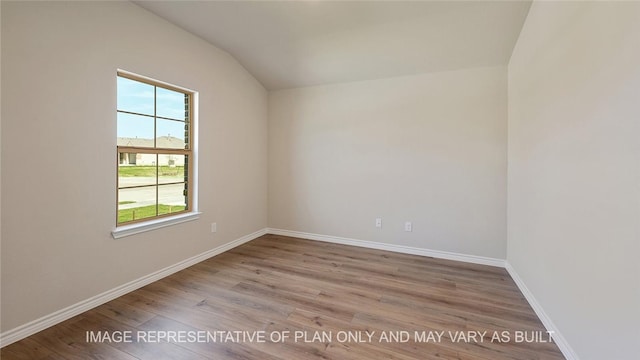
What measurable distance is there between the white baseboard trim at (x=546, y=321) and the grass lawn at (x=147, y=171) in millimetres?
3588

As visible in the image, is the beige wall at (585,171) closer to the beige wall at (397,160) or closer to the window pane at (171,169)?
the beige wall at (397,160)

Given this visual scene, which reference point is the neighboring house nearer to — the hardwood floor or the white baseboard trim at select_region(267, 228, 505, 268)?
the hardwood floor

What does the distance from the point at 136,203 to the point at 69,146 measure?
77cm

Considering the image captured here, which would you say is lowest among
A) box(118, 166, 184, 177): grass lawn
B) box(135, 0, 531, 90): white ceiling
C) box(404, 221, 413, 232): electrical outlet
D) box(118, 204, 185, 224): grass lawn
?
box(404, 221, 413, 232): electrical outlet

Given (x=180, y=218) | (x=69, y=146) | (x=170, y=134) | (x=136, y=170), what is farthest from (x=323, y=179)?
(x=69, y=146)

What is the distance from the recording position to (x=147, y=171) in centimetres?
264

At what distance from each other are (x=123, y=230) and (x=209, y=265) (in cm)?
99

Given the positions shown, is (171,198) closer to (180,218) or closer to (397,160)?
(180,218)

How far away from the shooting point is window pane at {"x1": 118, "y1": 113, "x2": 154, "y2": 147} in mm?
2374

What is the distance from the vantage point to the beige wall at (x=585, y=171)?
113 cm

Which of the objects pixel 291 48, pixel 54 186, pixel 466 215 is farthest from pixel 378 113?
pixel 54 186

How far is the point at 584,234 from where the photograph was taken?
1453 millimetres

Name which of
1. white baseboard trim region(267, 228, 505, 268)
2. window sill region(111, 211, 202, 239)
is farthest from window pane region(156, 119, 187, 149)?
white baseboard trim region(267, 228, 505, 268)

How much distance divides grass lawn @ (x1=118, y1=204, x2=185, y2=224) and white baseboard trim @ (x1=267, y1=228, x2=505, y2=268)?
1755mm
